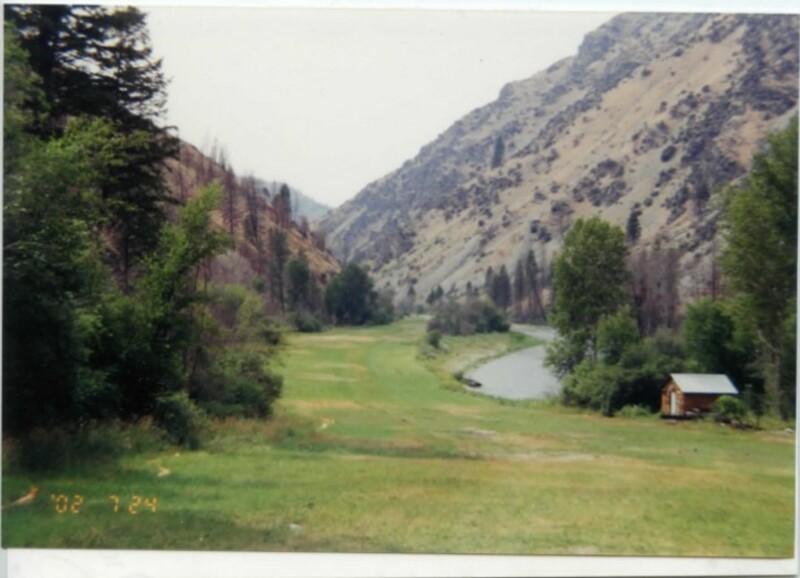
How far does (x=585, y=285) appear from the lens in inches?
406

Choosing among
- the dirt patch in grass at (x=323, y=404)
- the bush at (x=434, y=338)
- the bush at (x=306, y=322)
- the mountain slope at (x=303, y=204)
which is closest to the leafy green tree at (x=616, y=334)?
the bush at (x=434, y=338)

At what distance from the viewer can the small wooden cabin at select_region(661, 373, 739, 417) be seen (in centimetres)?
1009

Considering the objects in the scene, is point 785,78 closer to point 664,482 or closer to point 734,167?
point 734,167

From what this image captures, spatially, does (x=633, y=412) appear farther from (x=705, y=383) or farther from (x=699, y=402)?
(x=705, y=383)

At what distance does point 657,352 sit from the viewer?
33.4ft

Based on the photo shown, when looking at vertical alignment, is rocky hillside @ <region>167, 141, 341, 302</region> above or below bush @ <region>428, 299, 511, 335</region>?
above

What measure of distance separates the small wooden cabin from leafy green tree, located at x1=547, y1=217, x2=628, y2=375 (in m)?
0.83

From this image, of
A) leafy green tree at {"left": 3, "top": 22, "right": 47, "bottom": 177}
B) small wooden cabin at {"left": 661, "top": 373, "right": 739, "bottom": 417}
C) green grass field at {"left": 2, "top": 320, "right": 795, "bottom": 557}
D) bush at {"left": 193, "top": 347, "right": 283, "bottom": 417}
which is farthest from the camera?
bush at {"left": 193, "top": 347, "right": 283, "bottom": 417}

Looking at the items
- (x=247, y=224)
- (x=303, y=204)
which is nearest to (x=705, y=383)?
(x=303, y=204)

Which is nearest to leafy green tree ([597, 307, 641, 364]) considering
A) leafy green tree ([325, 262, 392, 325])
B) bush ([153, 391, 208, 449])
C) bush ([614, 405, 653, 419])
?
bush ([614, 405, 653, 419])

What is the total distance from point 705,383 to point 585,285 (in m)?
1.44

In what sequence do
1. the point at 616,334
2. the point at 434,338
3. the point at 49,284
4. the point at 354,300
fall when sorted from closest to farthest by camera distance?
the point at 49,284 < the point at 616,334 < the point at 434,338 < the point at 354,300
